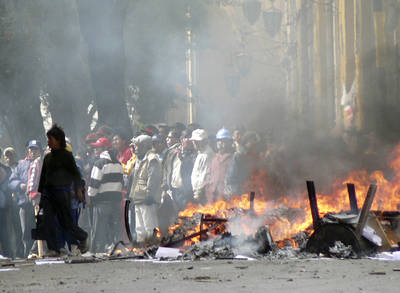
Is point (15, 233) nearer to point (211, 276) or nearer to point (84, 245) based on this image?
point (84, 245)

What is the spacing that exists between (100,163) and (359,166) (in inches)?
161

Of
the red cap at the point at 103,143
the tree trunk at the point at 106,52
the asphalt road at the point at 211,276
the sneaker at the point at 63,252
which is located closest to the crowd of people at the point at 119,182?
the red cap at the point at 103,143

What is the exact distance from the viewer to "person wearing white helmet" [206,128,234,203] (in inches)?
568

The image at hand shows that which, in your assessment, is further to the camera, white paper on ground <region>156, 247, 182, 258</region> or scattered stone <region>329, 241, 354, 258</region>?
white paper on ground <region>156, 247, 182, 258</region>

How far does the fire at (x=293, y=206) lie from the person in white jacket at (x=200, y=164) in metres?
1.09

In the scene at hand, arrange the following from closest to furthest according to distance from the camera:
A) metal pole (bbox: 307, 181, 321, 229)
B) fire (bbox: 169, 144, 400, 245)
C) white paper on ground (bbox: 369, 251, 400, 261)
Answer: white paper on ground (bbox: 369, 251, 400, 261), metal pole (bbox: 307, 181, 321, 229), fire (bbox: 169, 144, 400, 245)

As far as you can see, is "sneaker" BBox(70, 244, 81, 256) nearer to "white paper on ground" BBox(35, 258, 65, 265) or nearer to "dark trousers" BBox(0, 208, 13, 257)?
"white paper on ground" BBox(35, 258, 65, 265)

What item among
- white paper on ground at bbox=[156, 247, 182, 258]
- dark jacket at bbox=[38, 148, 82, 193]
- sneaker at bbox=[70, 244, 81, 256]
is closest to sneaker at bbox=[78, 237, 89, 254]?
sneaker at bbox=[70, 244, 81, 256]

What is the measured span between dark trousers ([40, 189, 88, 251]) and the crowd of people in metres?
0.01

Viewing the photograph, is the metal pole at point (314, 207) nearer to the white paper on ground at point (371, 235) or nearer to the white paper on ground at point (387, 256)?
the white paper on ground at point (371, 235)

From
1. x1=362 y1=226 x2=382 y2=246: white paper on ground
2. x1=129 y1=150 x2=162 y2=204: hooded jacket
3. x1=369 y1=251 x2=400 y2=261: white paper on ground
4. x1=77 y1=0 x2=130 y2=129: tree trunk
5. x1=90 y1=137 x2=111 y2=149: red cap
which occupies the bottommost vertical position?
x1=369 y1=251 x2=400 y2=261: white paper on ground

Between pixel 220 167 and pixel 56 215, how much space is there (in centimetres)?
287

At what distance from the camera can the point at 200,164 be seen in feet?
49.1

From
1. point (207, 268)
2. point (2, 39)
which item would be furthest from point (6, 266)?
point (2, 39)
